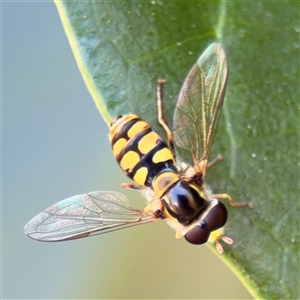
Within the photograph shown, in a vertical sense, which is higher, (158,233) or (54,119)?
(54,119)

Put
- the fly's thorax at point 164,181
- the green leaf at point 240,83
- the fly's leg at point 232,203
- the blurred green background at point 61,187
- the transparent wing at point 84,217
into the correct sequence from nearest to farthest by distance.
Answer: the green leaf at point 240,83
the fly's leg at point 232,203
the transparent wing at point 84,217
the fly's thorax at point 164,181
the blurred green background at point 61,187

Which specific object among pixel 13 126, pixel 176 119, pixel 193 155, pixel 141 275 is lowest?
pixel 141 275

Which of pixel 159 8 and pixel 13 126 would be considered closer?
pixel 159 8

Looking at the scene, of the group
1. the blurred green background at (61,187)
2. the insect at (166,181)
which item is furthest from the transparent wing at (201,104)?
the blurred green background at (61,187)

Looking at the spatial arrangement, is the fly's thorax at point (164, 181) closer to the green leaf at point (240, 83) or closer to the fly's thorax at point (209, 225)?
the fly's thorax at point (209, 225)

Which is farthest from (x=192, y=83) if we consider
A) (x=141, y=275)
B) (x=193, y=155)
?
(x=141, y=275)

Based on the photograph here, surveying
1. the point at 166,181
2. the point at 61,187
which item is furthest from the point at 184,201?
the point at 61,187

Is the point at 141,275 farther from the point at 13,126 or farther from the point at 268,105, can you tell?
the point at 268,105
